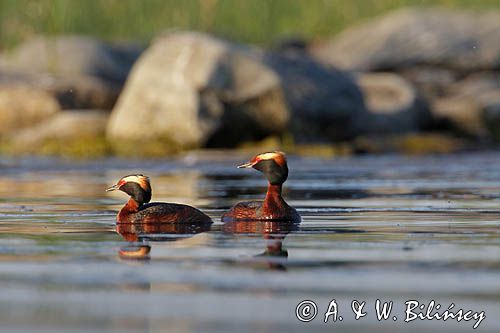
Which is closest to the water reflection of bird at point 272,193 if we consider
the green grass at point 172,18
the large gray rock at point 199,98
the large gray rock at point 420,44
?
the large gray rock at point 199,98

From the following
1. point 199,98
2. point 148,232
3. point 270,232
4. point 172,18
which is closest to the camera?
point 270,232

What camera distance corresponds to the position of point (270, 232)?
1123cm

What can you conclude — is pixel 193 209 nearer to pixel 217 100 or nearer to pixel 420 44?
pixel 217 100

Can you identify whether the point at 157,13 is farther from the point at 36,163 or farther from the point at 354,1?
the point at 36,163

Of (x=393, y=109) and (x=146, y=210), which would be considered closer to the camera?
(x=146, y=210)

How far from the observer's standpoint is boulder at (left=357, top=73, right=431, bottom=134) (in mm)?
28734

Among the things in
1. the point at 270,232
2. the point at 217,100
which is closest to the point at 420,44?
the point at 217,100

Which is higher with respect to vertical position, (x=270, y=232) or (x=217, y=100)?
(x=217, y=100)

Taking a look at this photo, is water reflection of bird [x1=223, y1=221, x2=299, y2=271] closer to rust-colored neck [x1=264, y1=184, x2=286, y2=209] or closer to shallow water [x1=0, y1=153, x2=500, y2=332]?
shallow water [x1=0, y1=153, x2=500, y2=332]

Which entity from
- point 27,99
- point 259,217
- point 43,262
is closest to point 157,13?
point 27,99

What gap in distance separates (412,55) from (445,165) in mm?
11158
